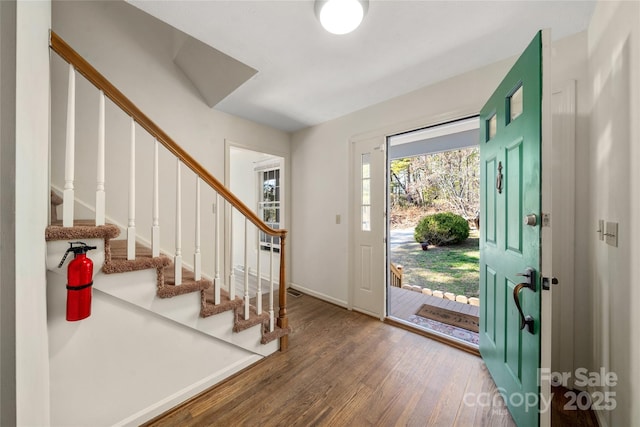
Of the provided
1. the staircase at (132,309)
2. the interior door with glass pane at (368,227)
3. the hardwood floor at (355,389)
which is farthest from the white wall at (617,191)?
the staircase at (132,309)

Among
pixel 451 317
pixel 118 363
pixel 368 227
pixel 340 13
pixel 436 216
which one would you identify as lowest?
pixel 451 317

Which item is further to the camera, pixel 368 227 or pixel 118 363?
pixel 368 227

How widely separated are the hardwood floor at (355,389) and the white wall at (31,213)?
29.5 inches

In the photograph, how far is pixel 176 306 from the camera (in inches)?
56.5

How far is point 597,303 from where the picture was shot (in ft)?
4.44

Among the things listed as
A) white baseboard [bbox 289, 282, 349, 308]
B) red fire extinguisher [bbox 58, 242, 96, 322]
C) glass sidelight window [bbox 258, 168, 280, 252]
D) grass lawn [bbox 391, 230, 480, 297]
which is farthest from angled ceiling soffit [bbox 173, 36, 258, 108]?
grass lawn [bbox 391, 230, 480, 297]

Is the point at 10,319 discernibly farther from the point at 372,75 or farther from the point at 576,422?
the point at 576,422

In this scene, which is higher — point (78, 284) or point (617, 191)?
point (617, 191)

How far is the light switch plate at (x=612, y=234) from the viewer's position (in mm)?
1114

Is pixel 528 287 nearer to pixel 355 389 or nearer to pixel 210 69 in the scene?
pixel 355 389

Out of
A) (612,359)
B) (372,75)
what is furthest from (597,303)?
(372,75)

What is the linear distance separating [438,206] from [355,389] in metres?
6.00

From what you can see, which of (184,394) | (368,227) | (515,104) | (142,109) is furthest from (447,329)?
(142,109)

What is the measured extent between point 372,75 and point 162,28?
229 centimetres
